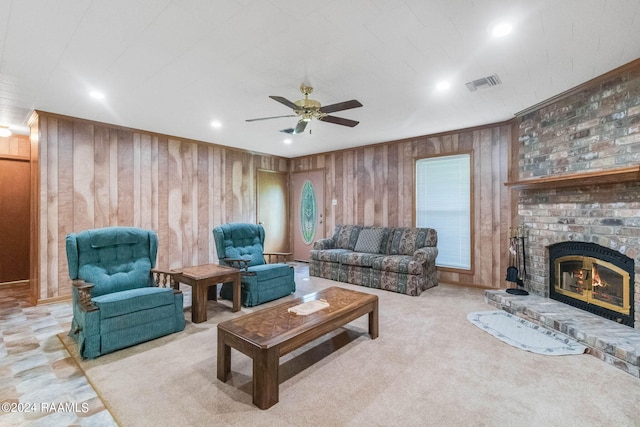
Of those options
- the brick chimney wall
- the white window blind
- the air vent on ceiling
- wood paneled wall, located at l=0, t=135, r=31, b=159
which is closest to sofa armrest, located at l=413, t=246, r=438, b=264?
the white window blind

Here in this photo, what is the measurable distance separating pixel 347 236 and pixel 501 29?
13.9ft

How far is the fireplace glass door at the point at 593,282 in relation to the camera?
290cm

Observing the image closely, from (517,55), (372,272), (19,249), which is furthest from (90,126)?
→ (517,55)

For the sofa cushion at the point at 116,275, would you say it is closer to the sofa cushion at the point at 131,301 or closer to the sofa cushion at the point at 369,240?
the sofa cushion at the point at 131,301

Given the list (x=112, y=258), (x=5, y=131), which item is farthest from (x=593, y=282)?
(x=5, y=131)

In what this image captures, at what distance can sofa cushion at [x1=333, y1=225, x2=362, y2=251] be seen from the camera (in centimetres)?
586

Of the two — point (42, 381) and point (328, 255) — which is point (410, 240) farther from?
point (42, 381)

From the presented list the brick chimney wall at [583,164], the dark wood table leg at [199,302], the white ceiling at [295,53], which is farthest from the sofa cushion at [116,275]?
the brick chimney wall at [583,164]

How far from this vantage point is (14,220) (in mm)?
5090

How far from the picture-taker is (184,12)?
202cm

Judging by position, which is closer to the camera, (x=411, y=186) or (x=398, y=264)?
(x=398, y=264)

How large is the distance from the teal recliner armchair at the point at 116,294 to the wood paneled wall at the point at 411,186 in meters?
3.90

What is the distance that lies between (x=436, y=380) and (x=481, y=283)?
122 inches

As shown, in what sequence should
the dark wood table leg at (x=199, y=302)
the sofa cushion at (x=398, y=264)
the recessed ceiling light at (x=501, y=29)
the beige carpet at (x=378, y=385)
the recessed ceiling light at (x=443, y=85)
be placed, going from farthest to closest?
the sofa cushion at (x=398, y=264) → the dark wood table leg at (x=199, y=302) → the recessed ceiling light at (x=443, y=85) → the recessed ceiling light at (x=501, y=29) → the beige carpet at (x=378, y=385)
